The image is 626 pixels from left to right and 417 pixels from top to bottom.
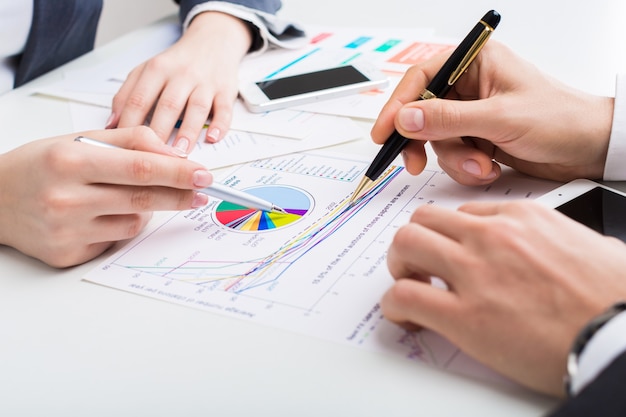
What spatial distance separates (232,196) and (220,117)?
27 centimetres

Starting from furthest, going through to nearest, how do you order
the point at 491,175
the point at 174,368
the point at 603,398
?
the point at 491,175 → the point at 174,368 → the point at 603,398

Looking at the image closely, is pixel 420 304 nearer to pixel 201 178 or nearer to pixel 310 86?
pixel 201 178

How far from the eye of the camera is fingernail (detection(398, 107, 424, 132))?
2.20ft

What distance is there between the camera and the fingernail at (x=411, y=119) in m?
0.67

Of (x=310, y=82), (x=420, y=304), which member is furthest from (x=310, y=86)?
(x=420, y=304)

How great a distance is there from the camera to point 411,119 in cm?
68

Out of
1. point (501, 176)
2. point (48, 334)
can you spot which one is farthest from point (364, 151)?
point (48, 334)

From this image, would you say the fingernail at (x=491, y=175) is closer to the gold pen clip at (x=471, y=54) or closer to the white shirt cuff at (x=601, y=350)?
the gold pen clip at (x=471, y=54)

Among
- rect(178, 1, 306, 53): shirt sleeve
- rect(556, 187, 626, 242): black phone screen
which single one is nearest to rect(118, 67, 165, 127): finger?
rect(178, 1, 306, 53): shirt sleeve

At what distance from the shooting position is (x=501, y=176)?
0.72 m

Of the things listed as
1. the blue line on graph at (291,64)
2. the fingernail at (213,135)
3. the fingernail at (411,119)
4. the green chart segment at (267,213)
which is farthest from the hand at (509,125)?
the blue line on graph at (291,64)

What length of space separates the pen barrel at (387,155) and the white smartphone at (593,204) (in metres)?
0.15

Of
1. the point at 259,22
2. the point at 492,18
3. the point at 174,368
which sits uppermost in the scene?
the point at 492,18

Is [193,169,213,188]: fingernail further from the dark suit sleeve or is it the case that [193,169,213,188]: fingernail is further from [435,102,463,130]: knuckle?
the dark suit sleeve
